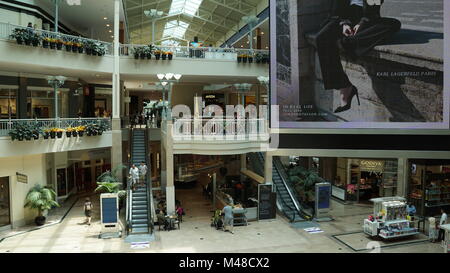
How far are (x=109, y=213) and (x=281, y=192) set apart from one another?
27.6 feet

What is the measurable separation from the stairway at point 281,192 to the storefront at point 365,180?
389 cm

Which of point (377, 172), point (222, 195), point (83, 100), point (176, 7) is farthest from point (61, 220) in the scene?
point (176, 7)

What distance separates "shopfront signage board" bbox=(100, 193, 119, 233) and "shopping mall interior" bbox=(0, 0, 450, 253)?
2.1 inches

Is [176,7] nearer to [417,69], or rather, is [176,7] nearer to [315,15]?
[315,15]

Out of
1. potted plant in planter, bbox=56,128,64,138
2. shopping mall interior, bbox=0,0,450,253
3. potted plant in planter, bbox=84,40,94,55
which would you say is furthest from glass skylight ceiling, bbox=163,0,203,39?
potted plant in planter, bbox=56,128,64,138

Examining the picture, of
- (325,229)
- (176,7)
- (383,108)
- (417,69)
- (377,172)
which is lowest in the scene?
(325,229)

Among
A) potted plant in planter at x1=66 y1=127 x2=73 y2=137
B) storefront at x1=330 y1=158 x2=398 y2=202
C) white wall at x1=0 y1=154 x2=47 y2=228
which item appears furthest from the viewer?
storefront at x1=330 y1=158 x2=398 y2=202

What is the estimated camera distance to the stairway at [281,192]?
58.8 ft

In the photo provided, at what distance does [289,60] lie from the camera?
17062 millimetres

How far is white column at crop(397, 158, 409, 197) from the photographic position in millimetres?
19359

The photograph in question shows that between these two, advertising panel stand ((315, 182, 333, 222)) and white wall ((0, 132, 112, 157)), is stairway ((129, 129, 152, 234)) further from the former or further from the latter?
advertising panel stand ((315, 182, 333, 222))

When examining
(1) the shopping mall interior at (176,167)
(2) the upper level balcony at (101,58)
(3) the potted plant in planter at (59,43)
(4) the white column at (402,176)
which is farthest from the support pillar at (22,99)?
(4) the white column at (402,176)

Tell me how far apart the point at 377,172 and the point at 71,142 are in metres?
15.6

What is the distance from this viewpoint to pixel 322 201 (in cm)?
1759
